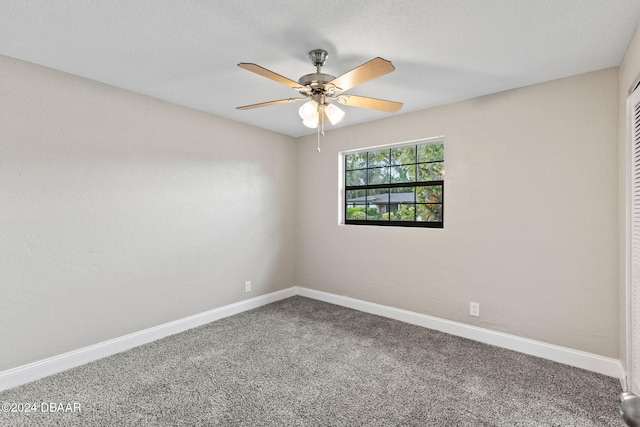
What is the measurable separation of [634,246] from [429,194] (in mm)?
1649

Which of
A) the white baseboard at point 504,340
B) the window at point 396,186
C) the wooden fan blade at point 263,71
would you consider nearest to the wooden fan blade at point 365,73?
the wooden fan blade at point 263,71

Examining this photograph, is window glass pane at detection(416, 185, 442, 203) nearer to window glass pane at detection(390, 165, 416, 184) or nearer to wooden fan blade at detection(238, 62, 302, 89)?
window glass pane at detection(390, 165, 416, 184)

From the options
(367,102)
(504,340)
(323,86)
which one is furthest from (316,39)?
(504,340)

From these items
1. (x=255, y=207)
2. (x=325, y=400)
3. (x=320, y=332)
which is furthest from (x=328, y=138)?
(x=325, y=400)

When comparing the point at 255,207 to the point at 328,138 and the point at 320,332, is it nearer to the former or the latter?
the point at 328,138

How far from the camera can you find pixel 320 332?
3.04m

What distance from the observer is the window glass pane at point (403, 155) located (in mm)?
3461

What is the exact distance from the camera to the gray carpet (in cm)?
180

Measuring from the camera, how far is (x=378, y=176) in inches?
148

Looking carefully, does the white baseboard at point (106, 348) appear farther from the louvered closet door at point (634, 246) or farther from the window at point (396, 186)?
the louvered closet door at point (634, 246)

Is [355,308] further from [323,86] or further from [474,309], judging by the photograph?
[323,86]

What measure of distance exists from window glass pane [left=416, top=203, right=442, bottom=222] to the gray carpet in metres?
1.17

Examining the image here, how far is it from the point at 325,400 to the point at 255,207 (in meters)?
2.41

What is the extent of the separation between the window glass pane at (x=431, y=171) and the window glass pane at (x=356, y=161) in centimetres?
74
